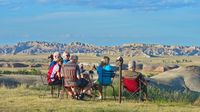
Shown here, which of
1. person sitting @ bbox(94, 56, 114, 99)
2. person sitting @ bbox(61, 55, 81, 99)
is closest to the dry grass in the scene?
person sitting @ bbox(61, 55, 81, 99)

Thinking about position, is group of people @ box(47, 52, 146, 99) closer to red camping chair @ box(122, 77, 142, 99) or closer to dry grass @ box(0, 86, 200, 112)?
red camping chair @ box(122, 77, 142, 99)

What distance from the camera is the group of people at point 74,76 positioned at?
19.5 metres

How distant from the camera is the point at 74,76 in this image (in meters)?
19.5

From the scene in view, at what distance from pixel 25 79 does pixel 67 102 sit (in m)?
18.2

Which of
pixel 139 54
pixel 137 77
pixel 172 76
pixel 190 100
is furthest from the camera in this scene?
pixel 139 54

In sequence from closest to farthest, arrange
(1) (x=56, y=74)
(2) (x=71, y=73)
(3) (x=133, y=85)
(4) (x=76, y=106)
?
(4) (x=76, y=106), (2) (x=71, y=73), (3) (x=133, y=85), (1) (x=56, y=74)

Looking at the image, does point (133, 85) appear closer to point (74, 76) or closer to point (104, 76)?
point (104, 76)

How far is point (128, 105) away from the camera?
1820cm

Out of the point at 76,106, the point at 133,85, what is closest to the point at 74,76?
the point at 133,85

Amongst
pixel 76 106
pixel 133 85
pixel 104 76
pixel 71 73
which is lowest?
A: pixel 76 106

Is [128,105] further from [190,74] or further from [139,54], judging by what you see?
[139,54]

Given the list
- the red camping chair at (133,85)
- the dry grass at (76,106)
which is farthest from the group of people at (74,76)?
the dry grass at (76,106)

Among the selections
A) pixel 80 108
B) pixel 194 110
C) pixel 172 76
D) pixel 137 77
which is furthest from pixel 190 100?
pixel 172 76

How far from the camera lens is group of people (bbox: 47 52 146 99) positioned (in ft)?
63.9
